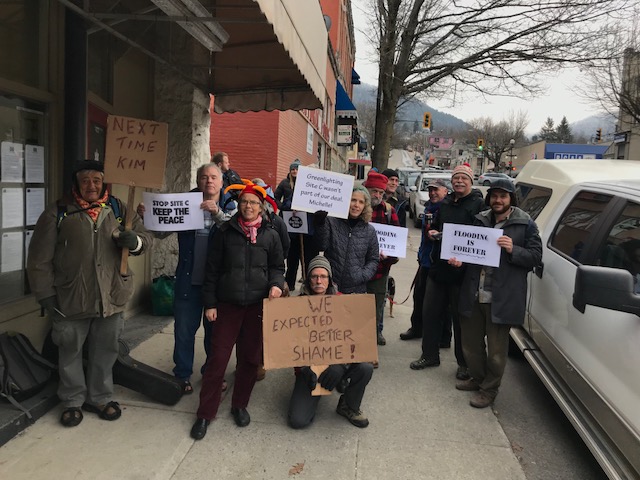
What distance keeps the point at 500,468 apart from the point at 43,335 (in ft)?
12.4

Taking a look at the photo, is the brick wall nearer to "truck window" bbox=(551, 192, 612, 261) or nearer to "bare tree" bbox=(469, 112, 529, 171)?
"truck window" bbox=(551, 192, 612, 261)

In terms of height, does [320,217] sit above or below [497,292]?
above

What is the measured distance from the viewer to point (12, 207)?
388 centimetres

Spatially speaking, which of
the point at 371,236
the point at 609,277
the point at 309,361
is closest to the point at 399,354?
the point at 371,236

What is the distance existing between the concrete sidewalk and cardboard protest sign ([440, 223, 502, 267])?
4.06ft

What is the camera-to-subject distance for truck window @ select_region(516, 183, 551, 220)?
4.77 metres

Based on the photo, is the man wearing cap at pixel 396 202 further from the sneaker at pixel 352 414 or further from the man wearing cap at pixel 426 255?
the sneaker at pixel 352 414

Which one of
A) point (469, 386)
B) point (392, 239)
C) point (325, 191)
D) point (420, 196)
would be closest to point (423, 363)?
point (469, 386)

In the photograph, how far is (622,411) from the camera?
8.44 feet

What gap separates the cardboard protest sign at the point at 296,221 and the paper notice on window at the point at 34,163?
7.16 feet

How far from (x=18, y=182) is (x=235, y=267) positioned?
2.09 metres

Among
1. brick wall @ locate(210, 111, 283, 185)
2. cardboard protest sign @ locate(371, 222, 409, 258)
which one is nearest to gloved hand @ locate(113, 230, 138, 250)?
cardboard protest sign @ locate(371, 222, 409, 258)

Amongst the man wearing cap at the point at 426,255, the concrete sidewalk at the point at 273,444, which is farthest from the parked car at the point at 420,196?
the concrete sidewalk at the point at 273,444

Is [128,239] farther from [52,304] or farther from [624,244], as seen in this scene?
[624,244]
